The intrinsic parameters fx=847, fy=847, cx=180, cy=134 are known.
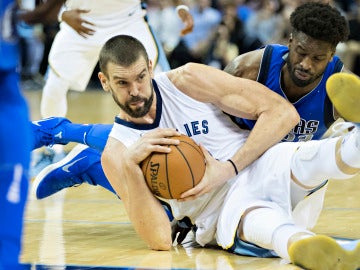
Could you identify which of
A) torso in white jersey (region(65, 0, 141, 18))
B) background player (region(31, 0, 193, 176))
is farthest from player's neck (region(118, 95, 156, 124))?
torso in white jersey (region(65, 0, 141, 18))

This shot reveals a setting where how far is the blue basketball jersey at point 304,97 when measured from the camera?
4.73 metres

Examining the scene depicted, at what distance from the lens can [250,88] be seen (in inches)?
170

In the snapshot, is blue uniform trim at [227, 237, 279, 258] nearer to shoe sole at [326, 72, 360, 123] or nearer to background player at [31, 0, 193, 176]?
shoe sole at [326, 72, 360, 123]

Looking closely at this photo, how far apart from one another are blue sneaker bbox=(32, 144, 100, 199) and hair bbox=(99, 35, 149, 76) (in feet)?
3.22

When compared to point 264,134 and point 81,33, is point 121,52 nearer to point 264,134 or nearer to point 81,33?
point 264,134

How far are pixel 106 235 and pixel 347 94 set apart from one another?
1.75m

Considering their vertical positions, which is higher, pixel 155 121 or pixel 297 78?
pixel 297 78

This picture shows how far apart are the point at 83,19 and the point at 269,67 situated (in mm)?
3160

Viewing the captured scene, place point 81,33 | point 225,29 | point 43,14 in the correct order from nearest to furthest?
point 43,14, point 81,33, point 225,29

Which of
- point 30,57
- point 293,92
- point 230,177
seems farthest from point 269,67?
point 30,57

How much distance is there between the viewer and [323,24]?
14.6 feet

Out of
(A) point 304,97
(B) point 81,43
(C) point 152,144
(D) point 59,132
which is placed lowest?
(C) point 152,144

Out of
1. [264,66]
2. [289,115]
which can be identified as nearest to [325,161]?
[289,115]

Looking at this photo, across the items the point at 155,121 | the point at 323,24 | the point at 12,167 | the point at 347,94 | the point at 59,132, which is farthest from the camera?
the point at 59,132
